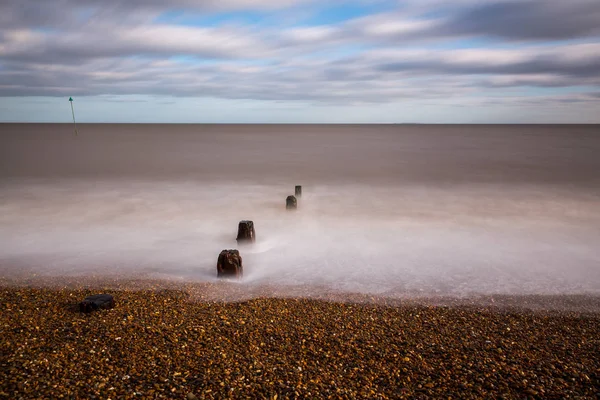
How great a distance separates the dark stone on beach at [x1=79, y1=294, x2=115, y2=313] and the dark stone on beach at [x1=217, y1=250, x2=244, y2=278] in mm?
1988

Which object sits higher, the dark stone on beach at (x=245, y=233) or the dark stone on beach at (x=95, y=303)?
the dark stone on beach at (x=95, y=303)

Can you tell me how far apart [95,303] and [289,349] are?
2631mm

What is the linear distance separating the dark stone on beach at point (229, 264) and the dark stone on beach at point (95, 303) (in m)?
1.99

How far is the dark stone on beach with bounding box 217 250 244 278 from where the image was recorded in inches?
272

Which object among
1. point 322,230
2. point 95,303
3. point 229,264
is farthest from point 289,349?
point 322,230

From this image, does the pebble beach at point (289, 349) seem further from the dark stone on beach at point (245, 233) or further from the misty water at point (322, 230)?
the dark stone on beach at point (245, 233)

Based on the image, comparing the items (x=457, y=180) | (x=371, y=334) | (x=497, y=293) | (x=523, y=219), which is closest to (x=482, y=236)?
(x=523, y=219)

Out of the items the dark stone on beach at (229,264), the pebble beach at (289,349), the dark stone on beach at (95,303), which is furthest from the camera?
the dark stone on beach at (229,264)

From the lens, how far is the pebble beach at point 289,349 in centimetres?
384

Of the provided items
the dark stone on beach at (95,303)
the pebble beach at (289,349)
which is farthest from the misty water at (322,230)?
the dark stone on beach at (95,303)

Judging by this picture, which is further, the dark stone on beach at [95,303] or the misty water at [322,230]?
the misty water at [322,230]

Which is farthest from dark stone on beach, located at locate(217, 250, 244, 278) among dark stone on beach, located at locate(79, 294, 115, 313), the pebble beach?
dark stone on beach, located at locate(79, 294, 115, 313)

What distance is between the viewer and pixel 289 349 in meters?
4.45

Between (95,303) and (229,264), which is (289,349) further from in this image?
(229,264)
